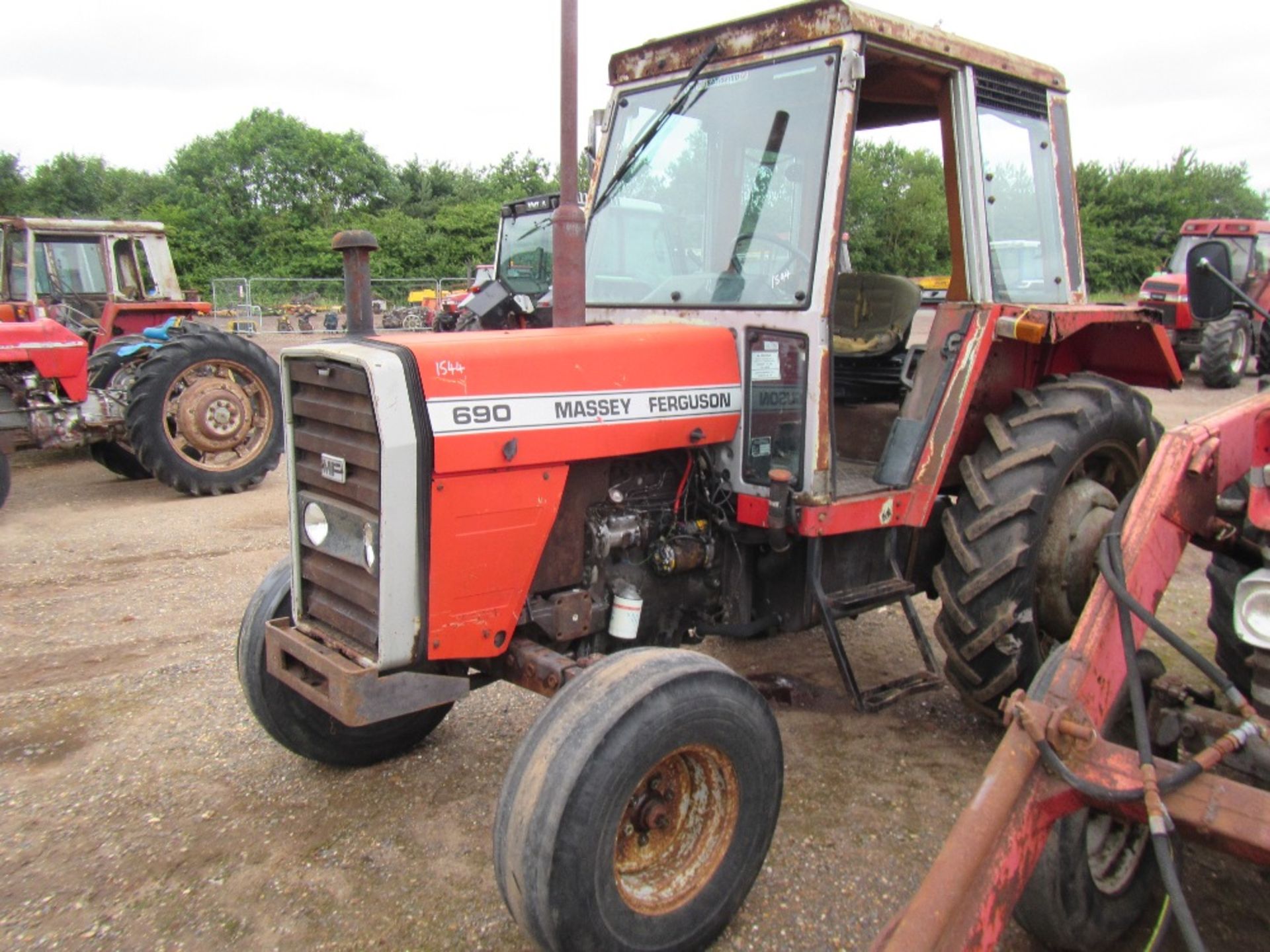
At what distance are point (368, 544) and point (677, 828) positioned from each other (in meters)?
1.15

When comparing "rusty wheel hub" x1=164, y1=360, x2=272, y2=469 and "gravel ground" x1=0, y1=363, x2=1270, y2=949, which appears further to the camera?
"rusty wheel hub" x1=164, y1=360, x2=272, y2=469

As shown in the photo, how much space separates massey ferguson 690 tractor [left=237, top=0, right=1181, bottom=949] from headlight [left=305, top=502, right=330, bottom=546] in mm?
12

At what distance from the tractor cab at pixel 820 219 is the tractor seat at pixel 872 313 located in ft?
0.12

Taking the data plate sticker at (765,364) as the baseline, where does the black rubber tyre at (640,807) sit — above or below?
below

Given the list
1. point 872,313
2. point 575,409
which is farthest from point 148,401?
point 575,409

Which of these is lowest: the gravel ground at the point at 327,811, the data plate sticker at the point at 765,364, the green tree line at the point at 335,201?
the gravel ground at the point at 327,811

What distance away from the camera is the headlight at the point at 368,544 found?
100 inches

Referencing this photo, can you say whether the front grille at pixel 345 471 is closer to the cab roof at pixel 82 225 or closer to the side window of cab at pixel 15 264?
the cab roof at pixel 82 225

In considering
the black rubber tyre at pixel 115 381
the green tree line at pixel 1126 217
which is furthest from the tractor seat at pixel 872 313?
the black rubber tyre at pixel 115 381

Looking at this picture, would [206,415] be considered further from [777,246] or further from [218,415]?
[777,246]

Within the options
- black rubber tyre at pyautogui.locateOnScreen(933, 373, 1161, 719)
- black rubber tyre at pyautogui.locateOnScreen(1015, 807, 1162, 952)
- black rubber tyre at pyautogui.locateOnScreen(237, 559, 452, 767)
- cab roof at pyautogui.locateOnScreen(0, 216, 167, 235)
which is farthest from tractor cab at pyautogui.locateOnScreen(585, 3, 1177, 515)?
cab roof at pyautogui.locateOnScreen(0, 216, 167, 235)

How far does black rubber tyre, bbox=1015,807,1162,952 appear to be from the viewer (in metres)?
2.24

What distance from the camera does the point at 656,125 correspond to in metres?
3.41

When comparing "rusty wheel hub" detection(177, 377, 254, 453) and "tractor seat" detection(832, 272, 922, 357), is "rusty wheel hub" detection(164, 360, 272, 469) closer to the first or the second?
"rusty wheel hub" detection(177, 377, 254, 453)
